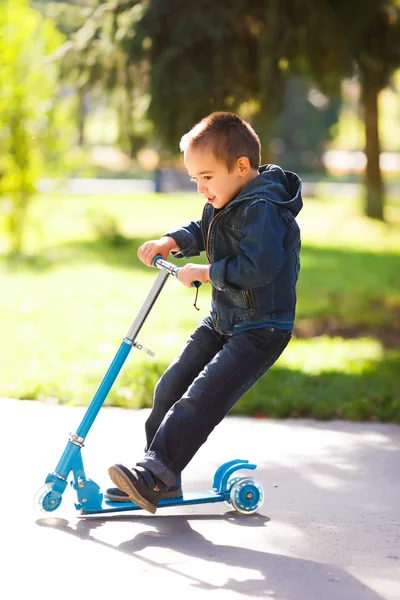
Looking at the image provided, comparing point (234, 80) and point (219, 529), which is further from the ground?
point (234, 80)

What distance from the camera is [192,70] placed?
28.8ft

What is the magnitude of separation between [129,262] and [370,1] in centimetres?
704

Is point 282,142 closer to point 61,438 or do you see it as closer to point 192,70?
point 192,70

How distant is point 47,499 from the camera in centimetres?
399

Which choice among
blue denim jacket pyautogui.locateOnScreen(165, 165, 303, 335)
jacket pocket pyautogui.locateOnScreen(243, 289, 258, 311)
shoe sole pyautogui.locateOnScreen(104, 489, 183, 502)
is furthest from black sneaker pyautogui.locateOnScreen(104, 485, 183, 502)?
jacket pocket pyautogui.locateOnScreen(243, 289, 258, 311)

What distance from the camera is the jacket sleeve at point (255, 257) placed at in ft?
12.5

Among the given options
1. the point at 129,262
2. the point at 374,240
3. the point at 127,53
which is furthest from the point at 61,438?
the point at 374,240

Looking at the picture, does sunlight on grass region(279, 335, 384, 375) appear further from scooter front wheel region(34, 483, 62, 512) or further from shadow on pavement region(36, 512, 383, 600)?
scooter front wheel region(34, 483, 62, 512)

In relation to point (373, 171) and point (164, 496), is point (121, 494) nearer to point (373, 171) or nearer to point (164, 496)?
point (164, 496)

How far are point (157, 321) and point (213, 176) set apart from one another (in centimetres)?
628

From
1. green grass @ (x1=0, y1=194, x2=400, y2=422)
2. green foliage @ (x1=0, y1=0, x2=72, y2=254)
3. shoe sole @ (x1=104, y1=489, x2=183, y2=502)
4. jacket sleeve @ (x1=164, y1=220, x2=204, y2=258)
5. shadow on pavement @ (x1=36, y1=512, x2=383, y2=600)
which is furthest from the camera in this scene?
green foliage @ (x1=0, y1=0, x2=72, y2=254)

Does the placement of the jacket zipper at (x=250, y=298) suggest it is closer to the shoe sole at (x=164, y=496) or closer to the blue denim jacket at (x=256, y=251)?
the blue denim jacket at (x=256, y=251)

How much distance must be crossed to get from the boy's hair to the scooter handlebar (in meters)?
0.43

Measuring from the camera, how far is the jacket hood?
12.9 ft
